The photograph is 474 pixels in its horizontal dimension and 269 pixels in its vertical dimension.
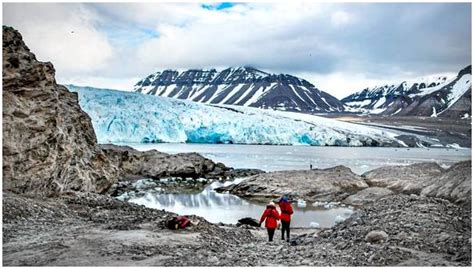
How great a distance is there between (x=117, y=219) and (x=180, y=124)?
36676 mm

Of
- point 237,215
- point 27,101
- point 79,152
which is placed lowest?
point 237,215

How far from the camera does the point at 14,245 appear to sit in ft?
19.7

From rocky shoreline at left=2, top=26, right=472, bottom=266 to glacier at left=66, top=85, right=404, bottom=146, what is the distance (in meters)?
25.8

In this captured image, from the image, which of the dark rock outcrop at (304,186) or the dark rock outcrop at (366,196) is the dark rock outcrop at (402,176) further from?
the dark rock outcrop at (304,186)

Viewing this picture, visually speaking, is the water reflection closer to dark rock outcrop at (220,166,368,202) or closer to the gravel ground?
dark rock outcrop at (220,166,368,202)

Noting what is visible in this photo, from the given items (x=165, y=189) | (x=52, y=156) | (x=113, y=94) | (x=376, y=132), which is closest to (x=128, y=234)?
(x=52, y=156)

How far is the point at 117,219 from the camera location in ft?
28.7

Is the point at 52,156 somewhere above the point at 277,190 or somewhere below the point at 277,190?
above

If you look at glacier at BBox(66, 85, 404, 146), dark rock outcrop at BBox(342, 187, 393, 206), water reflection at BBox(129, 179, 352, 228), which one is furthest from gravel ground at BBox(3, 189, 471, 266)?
glacier at BBox(66, 85, 404, 146)

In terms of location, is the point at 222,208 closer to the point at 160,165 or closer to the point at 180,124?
the point at 160,165

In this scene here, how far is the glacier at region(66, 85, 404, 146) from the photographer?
41.7m

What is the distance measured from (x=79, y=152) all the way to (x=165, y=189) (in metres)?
5.48

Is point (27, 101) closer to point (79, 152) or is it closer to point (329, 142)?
point (79, 152)

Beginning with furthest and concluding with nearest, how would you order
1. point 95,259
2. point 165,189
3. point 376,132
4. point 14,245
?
point 376,132, point 165,189, point 14,245, point 95,259
